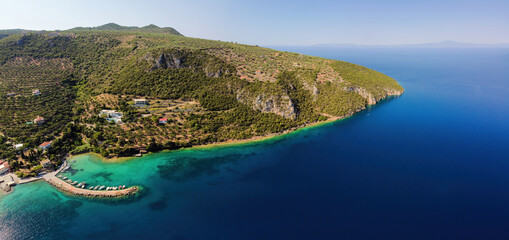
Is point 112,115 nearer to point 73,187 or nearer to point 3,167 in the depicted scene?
point 3,167

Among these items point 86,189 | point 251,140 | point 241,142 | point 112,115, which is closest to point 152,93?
point 112,115

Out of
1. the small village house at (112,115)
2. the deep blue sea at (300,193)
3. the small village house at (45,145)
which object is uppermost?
the small village house at (112,115)

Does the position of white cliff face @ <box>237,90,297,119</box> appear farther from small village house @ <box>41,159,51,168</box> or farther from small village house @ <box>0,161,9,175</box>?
small village house @ <box>0,161,9,175</box>

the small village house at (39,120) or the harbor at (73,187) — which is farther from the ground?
the small village house at (39,120)

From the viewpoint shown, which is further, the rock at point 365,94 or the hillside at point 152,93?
the rock at point 365,94

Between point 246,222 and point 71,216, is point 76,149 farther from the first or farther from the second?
point 246,222

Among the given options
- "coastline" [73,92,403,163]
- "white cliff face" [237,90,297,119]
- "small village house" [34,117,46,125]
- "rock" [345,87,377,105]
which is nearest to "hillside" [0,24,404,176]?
"white cliff face" [237,90,297,119]

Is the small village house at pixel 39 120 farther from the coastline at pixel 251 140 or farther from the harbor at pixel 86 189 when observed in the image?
the harbor at pixel 86 189

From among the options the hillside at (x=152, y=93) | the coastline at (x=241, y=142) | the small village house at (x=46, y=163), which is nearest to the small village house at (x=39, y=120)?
the hillside at (x=152, y=93)

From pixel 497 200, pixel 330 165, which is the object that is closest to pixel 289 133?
pixel 330 165
